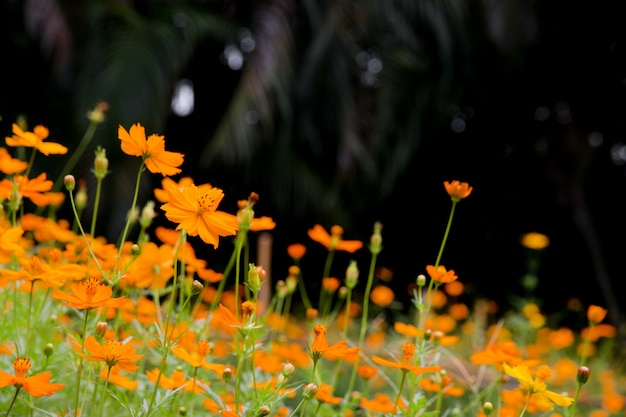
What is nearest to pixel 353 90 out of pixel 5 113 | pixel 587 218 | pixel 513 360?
pixel 587 218

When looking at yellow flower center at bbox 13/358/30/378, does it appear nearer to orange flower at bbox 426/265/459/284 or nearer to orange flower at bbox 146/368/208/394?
orange flower at bbox 146/368/208/394

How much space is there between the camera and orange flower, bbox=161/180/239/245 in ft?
1.97

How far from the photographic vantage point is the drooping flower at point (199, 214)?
0.60 m

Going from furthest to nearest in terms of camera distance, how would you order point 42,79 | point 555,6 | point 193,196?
point 555,6, point 42,79, point 193,196

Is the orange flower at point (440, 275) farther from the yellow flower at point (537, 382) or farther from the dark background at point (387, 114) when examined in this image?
the dark background at point (387, 114)

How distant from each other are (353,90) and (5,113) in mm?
2231

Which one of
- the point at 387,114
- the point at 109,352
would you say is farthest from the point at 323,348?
the point at 387,114

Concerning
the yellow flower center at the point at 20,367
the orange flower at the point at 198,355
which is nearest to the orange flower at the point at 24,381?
the yellow flower center at the point at 20,367

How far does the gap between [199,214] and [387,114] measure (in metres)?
3.90

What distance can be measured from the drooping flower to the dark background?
325cm

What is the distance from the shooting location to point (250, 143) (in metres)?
4.13

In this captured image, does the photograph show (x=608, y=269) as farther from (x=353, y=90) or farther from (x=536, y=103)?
(x=353, y=90)

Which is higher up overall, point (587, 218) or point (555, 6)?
point (555, 6)

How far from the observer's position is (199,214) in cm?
62
